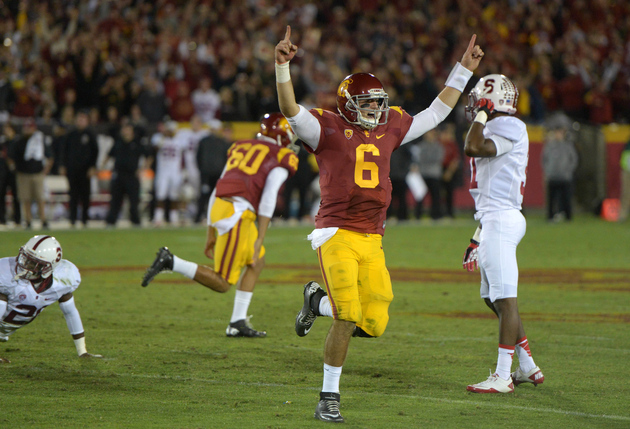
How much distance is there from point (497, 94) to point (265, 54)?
13597 mm

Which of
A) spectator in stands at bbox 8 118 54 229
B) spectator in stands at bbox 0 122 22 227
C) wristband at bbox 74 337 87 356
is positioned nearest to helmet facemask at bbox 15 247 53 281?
wristband at bbox 74 337 87 356

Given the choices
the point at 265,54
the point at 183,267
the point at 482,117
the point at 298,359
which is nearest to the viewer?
the point at 482,117

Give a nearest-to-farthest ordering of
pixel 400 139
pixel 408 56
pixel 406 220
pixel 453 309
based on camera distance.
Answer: pixel 400 139
pixel 453 309
pixel 406 220
pixel 408 56

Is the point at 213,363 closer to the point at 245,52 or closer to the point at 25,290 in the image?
the point at 25,290

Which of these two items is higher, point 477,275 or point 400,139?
point 400,139

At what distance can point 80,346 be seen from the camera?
5562 mm

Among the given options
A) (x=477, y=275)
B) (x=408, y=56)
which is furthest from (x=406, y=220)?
(x=477, y=275)

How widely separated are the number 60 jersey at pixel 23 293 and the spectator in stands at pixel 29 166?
32.4 ft

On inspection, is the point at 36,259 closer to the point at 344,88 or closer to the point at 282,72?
the point at 282,72

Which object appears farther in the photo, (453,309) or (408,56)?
(408,56)

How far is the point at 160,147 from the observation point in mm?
16422

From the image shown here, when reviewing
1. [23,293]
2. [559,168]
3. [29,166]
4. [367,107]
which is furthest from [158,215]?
[367,107]

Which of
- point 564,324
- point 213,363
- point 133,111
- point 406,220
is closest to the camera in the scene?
point 213,363

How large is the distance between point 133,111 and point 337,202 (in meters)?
12.4
